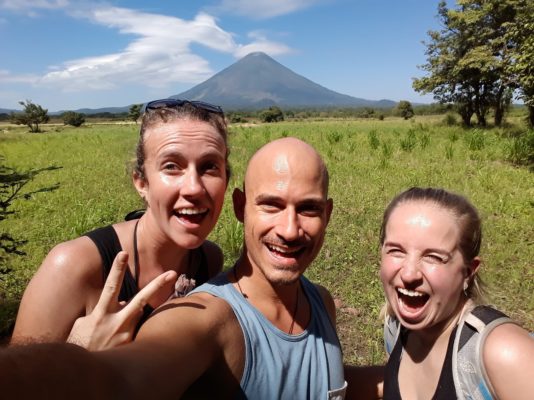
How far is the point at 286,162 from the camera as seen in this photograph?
4.99ft

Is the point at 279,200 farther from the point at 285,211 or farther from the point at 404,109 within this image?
the point at 404,109

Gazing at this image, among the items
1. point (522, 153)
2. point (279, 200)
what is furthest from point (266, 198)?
point (522, 153)

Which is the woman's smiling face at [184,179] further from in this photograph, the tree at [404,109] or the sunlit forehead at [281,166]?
the tree at [404,109]

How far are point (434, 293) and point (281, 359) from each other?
65 cm

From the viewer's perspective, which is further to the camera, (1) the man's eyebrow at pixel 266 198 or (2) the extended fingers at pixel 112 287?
(1) the man's eyebrow at pixel 266 198

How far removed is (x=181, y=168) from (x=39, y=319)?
2.60 feet

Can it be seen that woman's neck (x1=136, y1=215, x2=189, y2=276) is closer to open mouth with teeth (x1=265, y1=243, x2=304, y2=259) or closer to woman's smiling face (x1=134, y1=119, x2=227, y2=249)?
woman's smiling face (x1=134, y1=119, x2=227, y2=249)

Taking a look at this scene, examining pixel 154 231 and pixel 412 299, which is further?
pixel 154 231

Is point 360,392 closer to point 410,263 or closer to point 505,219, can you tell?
point 410,263

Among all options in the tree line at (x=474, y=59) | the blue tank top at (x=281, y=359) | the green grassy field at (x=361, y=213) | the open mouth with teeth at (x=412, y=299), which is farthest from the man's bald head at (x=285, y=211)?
the tree line at (x=474, y=59)

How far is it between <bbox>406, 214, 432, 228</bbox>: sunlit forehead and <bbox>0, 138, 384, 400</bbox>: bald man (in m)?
0.35

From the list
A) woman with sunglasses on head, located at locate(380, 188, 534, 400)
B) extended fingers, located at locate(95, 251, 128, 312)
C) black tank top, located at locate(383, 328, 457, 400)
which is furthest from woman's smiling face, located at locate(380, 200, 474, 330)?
extended fingers, located at locate(95, 251, 128, 312)

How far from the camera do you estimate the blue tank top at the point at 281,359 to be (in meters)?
1.34

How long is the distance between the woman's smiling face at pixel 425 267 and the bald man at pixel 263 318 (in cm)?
32
